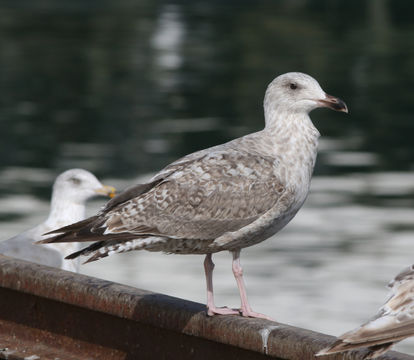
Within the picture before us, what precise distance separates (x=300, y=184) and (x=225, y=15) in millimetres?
44757

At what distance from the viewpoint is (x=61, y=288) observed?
287 inches

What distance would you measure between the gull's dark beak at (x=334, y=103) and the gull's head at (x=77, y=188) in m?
4.18

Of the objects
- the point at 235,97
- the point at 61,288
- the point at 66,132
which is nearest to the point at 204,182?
the point at 61,288

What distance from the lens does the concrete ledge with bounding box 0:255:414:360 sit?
21.6ft

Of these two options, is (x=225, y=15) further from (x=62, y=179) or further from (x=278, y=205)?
(x=278, y=205)

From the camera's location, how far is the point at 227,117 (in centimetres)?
2648

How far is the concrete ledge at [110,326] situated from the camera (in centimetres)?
658

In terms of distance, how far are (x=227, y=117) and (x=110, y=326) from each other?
19.4 metres

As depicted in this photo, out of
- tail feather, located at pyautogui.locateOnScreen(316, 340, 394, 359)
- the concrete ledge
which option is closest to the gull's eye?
the concrete ledge

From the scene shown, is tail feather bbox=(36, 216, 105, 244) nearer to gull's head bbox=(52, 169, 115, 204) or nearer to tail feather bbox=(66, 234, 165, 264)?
tail feather bbox=(66, 234, 165, 264)

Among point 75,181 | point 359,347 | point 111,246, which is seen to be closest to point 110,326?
point 111,246

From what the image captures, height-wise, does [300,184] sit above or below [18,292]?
above

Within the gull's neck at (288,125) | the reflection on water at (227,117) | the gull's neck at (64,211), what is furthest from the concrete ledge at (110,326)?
the reflection on water at (227,117)

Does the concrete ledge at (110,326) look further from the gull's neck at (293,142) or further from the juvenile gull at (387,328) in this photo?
the gull's neck at (293,142)
